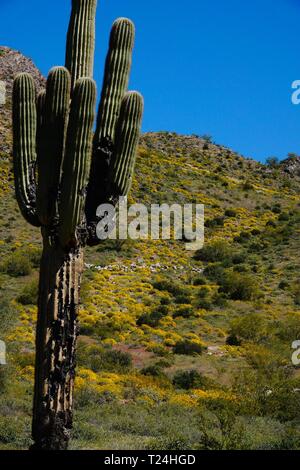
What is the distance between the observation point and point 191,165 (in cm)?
5484

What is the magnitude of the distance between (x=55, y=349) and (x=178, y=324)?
19459mm

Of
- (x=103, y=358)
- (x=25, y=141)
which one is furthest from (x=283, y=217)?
(x=25, y=141)

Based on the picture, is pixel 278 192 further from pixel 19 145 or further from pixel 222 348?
pixel 19 145

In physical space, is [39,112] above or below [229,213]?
below

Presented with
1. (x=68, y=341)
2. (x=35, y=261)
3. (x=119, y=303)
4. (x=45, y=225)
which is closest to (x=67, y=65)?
(x=45, y=225)

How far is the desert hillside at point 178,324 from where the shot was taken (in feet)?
47.9

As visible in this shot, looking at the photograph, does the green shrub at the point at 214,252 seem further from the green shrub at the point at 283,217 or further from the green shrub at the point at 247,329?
the green shrub at the point at 247,329

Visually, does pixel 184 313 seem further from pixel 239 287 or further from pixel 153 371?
pixel 153 371

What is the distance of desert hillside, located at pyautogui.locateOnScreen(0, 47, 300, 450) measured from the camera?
575 inches

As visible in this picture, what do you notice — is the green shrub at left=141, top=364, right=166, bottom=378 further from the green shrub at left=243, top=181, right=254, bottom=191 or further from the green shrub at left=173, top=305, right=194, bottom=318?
the green shrub at left=243, top=181, right=254, bottom=191

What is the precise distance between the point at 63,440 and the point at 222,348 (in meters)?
16.5

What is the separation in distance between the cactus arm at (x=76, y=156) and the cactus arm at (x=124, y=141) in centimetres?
61

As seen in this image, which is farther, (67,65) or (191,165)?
(191,165)

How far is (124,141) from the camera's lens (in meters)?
9.82
